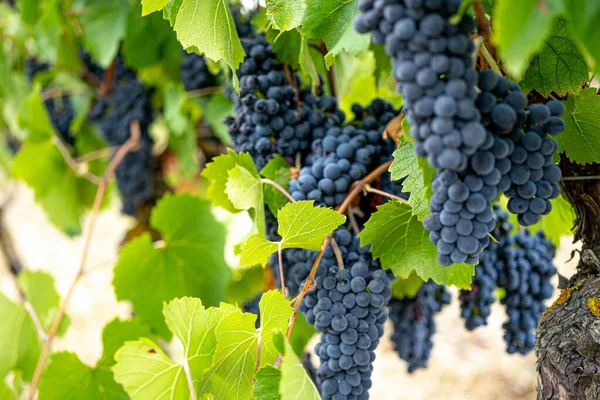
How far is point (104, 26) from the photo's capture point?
1.45 metres

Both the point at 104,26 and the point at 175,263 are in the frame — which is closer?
the point at 175,263

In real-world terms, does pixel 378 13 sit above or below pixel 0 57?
above

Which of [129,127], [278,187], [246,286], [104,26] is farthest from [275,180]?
[129,127]

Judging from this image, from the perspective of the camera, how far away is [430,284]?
102cm

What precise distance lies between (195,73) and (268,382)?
952 mm

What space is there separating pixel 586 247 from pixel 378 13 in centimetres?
50

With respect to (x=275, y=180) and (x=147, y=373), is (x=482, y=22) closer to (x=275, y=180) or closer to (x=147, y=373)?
(x=275, y=180)

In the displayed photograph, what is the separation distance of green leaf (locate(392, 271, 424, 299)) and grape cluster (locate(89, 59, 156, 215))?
106 cm

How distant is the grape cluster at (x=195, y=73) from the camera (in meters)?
1.33

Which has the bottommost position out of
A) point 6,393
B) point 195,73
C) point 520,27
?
point 6,393

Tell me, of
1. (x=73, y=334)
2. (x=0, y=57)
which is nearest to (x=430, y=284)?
(x=0, y=57)

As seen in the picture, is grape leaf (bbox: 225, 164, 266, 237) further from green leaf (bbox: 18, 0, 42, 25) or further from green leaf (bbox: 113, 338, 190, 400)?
green leaf (bbox: 18, 0, 42, 25)

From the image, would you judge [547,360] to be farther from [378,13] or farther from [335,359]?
[378,13]

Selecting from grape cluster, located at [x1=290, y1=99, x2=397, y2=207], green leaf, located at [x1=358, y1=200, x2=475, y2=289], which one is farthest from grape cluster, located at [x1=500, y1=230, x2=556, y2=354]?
grape cluster, located at [x1=290, y1=99, x2=397, y2=207]
